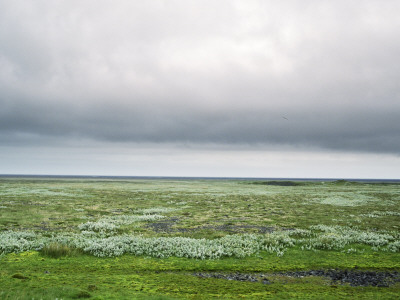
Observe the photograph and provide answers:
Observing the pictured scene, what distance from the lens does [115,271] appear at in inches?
566

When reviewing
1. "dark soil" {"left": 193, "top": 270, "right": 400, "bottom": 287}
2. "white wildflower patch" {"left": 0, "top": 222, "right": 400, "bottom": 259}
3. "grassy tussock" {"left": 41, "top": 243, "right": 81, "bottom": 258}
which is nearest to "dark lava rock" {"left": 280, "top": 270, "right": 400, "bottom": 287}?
"dark soil" {"left": 193, "top": 270, "right": 400, "bottom": 287}

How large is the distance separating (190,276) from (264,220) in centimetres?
2076

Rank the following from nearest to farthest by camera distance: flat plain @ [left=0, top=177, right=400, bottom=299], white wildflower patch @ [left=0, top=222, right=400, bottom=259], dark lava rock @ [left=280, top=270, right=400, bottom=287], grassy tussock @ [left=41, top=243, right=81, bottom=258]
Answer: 1. flat plain @ [left=0, top=177, right=400, bottom=299]
2. dark lava rock @ [left=280, top=270, right=400, bottom=287]
3. grassy tussock @ [left=41, top=243, right=81, bottom=258]
4. white wildflower patch @ [left=0, top=222, right=400, bottom=259]

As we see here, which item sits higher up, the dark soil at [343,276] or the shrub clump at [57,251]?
the shrub clump at [57,251]

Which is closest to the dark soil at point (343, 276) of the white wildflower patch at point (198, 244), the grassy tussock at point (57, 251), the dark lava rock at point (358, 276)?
the dark lava rock at point (358, 276)

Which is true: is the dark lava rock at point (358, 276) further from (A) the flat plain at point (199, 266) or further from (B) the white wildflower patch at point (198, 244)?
(B) the white wildflower patch at point (198, 244)

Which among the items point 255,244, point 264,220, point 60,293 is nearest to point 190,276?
point 60,293

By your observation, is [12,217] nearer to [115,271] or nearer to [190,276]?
[115,271]

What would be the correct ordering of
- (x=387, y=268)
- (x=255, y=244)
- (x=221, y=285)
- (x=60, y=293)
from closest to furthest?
1. (x=60, y=293)
2. (x=221, y=285)
3. (x=387, y=268)
4. (x=255, y=244)

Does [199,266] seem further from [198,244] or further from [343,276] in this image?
[343,276]

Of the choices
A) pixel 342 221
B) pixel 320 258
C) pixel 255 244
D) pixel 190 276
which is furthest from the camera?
pixel 342 221

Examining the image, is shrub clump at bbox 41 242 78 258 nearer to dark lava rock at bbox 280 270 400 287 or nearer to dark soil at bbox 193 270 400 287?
dark soil at bbox 193 270 400 287

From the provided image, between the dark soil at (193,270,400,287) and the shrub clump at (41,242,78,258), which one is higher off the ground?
the shrub clump at (41,242,78,258)

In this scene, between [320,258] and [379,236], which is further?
[379,236]
